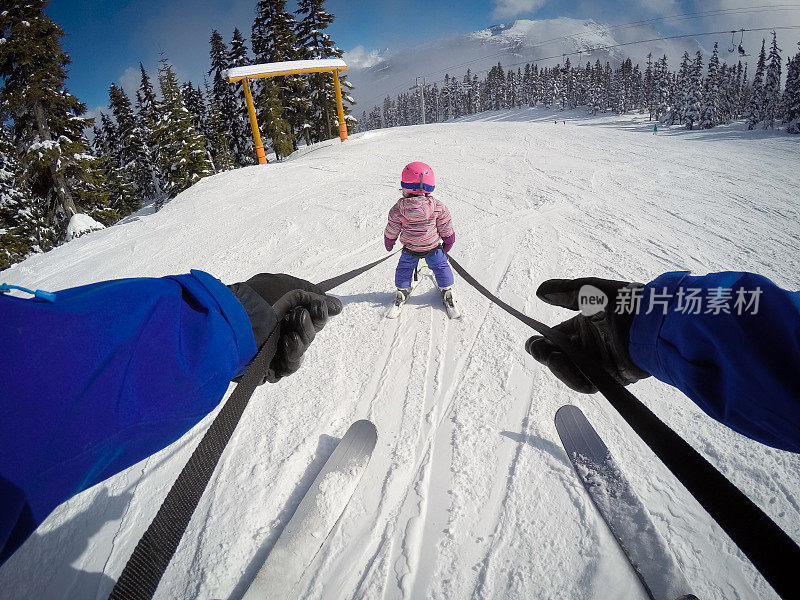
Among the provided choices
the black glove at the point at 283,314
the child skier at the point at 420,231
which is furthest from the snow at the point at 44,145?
the black glove at the point at 283,314

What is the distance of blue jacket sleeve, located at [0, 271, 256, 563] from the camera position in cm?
69

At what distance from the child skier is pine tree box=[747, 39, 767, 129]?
42979 millimetres

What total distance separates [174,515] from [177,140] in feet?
93.5

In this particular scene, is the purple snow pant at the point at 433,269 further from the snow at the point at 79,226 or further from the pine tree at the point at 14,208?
the pine tree at the point at 14,208

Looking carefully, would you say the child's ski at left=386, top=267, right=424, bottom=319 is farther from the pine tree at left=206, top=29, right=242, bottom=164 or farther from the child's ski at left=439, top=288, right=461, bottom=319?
the pine tree at left=206, top=29, right=242, bottom=164

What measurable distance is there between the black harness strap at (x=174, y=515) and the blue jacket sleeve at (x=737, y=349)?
1.39m

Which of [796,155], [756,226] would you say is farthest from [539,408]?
[796,155]

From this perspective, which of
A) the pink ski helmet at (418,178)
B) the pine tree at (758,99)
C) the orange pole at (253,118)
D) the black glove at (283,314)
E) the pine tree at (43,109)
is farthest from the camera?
the pine tree at (758,99)

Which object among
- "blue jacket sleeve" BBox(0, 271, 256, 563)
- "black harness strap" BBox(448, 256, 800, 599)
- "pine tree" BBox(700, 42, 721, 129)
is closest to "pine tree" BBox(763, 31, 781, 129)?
"pine tree" BBox(700, 42, 721, 129)

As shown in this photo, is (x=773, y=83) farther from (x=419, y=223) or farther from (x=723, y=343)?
(x=723, y=343)

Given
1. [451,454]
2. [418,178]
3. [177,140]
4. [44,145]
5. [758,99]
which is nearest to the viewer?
[451,454]

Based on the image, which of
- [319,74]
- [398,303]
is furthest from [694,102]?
[398,303]

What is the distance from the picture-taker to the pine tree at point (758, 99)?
108 ft

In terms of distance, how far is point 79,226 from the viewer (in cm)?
1091
